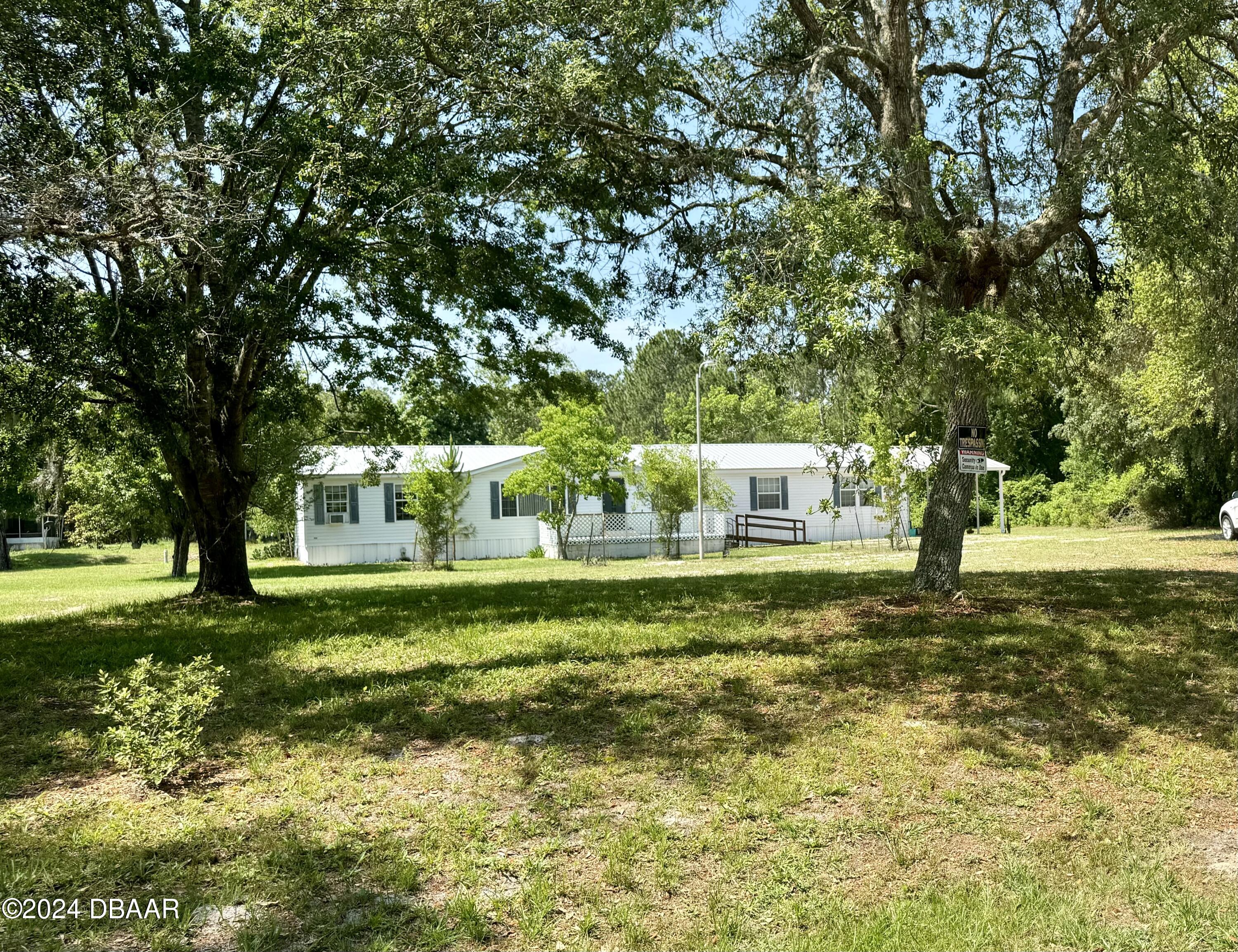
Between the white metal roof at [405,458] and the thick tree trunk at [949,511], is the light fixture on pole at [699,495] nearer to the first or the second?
the white metal roof at [405,458]

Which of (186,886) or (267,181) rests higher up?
(267,181)

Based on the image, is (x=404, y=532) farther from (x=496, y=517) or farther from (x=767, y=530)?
(x=767, y=530)

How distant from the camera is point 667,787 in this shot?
4.62 metres

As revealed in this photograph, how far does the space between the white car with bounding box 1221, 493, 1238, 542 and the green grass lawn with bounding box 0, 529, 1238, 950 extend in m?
13.9

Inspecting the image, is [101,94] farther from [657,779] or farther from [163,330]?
[657,779]

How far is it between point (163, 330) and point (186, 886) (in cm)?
609

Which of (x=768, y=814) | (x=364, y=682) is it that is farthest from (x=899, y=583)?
(x=768, y=814)

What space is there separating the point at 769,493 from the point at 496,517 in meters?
8.96

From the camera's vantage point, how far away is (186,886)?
3578mm

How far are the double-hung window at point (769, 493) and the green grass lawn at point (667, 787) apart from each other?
20888 millimetres

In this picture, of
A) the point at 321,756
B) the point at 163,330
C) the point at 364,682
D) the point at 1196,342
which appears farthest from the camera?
the point at 1196,342

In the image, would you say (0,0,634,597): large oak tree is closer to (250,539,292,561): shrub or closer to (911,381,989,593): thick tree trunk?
(911,381,989,593): thick tree trunk

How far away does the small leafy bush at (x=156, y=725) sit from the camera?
4652 millimetres

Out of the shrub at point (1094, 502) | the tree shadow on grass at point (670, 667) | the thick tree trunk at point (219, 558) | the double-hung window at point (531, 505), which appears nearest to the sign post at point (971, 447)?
the tree shadow on grass at point (670, 667)
